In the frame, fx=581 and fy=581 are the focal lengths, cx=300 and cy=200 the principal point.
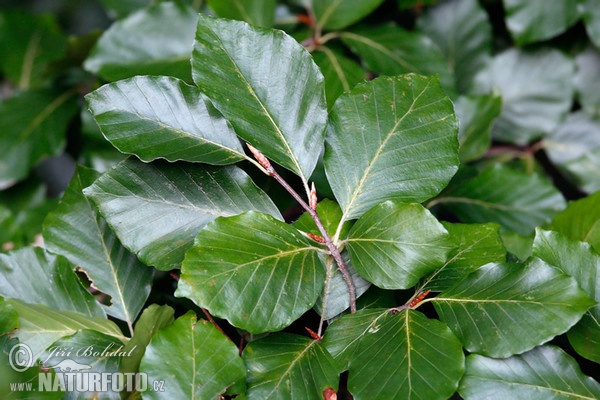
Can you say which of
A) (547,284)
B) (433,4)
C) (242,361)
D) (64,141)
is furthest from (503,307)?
(64,141)

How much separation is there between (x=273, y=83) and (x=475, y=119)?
1.38ft

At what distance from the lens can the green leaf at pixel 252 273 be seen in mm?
466

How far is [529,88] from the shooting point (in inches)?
39.5

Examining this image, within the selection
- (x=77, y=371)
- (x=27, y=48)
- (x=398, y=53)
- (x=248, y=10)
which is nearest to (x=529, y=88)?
(x=398, y=53)

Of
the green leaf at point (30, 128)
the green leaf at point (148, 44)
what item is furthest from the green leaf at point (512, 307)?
the green leaf at point (30, 128)

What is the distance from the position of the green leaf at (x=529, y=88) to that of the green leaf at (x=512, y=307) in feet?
1.87

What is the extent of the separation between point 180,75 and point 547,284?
1.76 feet

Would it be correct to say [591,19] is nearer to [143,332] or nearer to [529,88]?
[529,88]

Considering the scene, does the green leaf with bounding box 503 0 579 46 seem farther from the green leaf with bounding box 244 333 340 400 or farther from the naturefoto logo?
the naturefoto logo

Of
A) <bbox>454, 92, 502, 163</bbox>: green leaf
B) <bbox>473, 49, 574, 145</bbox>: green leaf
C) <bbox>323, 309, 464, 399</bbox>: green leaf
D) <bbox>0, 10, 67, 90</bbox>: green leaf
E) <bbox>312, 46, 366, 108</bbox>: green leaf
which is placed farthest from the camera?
<bbox>0, 10, 67, 90</bbox>: green leaf

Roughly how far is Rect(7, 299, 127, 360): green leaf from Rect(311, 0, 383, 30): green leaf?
0.58m

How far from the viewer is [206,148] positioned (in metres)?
0.54

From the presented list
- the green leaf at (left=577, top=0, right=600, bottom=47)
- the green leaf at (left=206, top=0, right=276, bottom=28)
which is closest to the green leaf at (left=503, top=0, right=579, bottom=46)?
the green leaf at (left=577, top=0, right=600, bottom=47)

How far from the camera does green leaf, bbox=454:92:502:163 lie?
2.83ft
